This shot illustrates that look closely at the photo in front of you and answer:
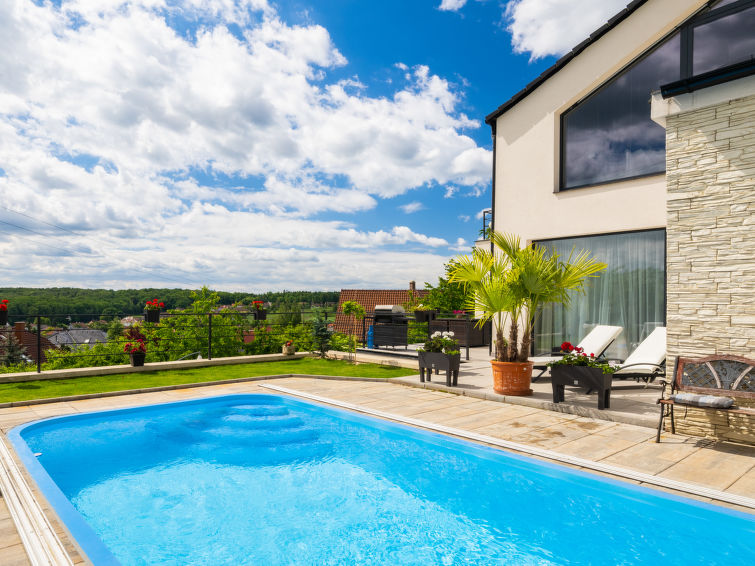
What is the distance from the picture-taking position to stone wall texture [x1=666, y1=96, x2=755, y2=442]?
16.5ft

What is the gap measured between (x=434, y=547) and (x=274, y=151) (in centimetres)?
1193

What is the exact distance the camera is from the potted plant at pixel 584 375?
20.7 ft

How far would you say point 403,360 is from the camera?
1092 centimetres

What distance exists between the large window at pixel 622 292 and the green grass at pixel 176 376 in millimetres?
3917

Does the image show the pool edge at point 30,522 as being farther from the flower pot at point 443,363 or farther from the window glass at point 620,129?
the window glass at point 620,129

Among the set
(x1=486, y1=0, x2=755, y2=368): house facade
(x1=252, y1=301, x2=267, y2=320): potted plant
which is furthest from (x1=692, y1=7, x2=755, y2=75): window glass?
(x1=252, y1=301, x2=267, y2=320): potted plant

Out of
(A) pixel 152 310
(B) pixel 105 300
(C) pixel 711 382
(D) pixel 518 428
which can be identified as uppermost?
(B) pixel 105 300

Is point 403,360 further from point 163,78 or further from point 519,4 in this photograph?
point 519,4

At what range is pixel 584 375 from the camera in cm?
643

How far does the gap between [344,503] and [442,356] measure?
4.04 metres

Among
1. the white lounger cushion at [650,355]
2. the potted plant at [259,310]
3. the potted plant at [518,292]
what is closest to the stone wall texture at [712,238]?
the white lounger cushion at [650,355]

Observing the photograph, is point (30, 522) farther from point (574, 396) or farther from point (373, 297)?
point (373, 297)

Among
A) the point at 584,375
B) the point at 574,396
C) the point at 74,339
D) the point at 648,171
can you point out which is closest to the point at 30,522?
the point at 584,375

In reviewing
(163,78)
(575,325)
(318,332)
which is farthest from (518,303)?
(163,78)
